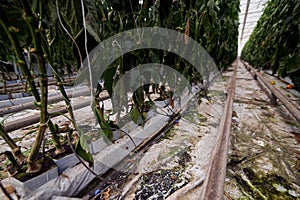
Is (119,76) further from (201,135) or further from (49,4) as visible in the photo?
(201,135)

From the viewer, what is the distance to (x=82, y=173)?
464 mm

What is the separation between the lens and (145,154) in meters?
0.63

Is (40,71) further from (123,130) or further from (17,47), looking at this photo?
(123,130)

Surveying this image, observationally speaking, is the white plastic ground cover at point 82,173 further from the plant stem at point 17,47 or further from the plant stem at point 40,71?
the plant stem at point 17,47

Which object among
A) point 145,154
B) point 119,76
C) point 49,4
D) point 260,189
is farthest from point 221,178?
point 49,4

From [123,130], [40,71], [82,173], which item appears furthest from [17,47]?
[123,130]

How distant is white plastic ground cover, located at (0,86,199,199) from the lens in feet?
1.26

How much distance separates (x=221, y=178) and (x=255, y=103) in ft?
3.69

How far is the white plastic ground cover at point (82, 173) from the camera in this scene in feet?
1.26

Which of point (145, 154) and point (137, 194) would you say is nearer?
point (137, 194)

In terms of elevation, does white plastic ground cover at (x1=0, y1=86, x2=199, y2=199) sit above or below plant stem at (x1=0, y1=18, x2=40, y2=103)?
below

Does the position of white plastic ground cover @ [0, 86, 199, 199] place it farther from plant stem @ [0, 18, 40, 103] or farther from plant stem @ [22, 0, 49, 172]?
plant stem @ [0, 18, 40, 103]

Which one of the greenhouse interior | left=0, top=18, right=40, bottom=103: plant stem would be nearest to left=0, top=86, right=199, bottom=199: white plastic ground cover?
the greenhouse interior

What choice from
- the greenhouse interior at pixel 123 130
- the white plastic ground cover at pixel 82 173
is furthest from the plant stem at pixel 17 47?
the white plastic ground cover at pixel 82 173
